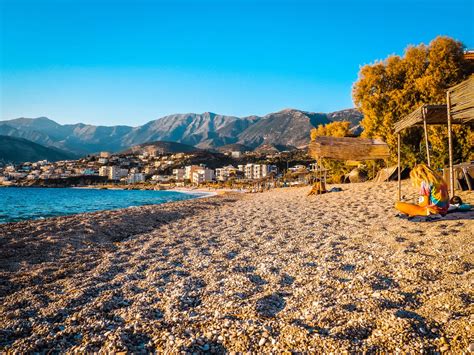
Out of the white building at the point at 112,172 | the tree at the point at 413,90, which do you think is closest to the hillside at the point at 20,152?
the white building at the point at 112,172

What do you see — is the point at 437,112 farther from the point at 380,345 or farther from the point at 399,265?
the point at 380,345

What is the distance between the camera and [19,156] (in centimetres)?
13500

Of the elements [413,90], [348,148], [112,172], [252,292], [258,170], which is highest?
[413,90]

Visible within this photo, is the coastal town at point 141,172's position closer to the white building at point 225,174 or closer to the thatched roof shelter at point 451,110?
the white building at point 225,174

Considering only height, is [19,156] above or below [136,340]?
above

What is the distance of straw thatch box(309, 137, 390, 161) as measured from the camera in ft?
56.0

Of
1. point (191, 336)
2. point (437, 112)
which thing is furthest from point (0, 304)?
point (437, 112)

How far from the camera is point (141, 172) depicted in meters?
120

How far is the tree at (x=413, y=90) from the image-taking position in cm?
1596

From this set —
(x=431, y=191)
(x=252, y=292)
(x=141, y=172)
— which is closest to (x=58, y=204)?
(x=252, y=292)

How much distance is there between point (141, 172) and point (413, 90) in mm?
113242

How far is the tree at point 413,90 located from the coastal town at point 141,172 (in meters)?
53.6

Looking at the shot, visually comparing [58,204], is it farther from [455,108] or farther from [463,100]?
[463,100]

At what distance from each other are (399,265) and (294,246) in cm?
210
